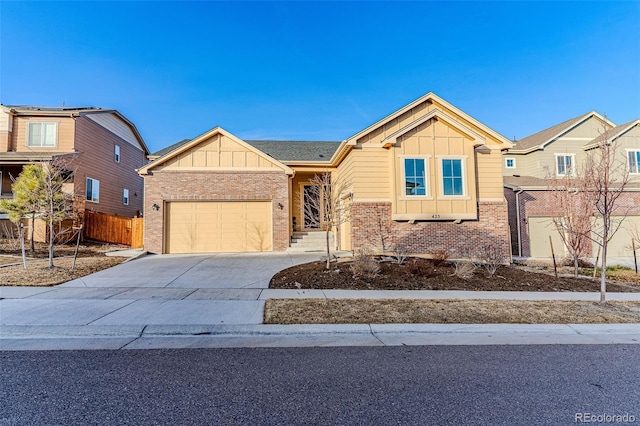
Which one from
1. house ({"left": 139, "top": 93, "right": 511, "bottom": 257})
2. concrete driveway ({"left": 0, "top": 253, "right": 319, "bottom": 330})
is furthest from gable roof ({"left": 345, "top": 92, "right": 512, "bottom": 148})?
concrete driveway ({"left": 0, "top": 253, "right": 319, "bottom": 330})

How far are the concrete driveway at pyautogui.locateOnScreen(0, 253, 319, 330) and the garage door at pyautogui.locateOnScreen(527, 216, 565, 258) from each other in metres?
12.8

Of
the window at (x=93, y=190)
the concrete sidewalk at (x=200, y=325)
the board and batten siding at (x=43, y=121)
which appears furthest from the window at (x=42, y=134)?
the concrete sidewalk at (x=200, y=325)

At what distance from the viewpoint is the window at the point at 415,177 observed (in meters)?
13.6

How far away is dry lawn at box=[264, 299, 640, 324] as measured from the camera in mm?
6430

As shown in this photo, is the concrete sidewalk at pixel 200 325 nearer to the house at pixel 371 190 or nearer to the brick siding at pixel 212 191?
the house at pixel 371 190

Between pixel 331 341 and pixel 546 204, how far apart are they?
664 inches

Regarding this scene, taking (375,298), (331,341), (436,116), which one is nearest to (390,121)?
(436,116)

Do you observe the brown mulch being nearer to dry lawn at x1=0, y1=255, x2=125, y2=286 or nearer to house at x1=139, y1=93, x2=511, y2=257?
house at x1=139, y1=93, x2=511, y2=257

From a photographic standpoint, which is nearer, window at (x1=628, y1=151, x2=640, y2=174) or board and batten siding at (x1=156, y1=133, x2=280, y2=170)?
board and batten siding at (x1=156, y1=133, x2=280, y2=170)

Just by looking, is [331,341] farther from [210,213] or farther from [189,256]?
[210,213]

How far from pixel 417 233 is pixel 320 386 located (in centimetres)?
Answer: 1070

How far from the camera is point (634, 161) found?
21.0m

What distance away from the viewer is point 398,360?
457cm

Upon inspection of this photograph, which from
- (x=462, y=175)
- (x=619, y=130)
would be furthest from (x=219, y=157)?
(x=619, y=130)
